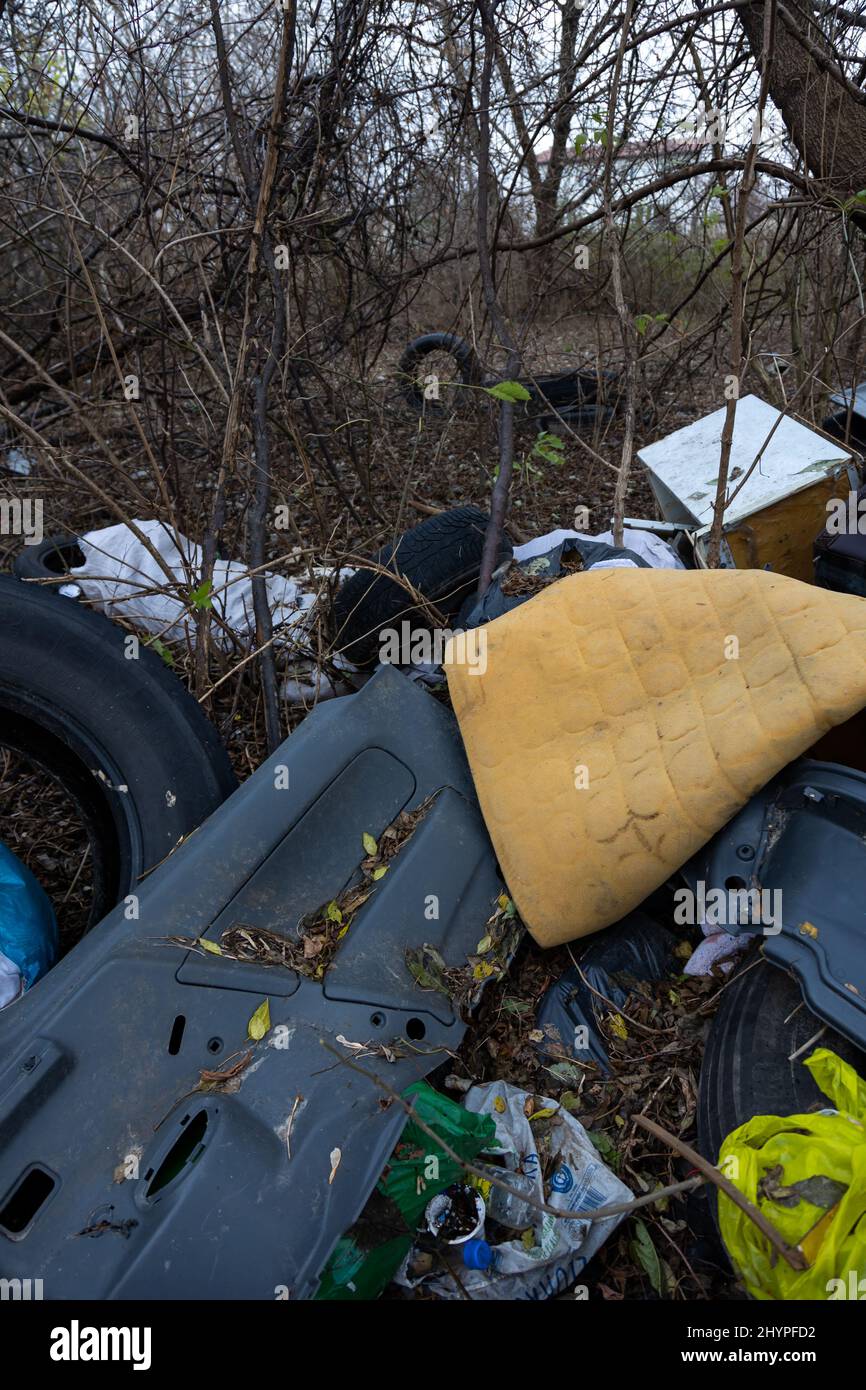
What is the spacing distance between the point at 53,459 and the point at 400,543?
1300 mm

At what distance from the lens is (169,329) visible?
4.07 metres

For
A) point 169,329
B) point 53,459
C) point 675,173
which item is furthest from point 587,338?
point 53,459

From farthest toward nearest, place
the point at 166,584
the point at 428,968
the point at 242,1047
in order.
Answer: the point at 166,584
the point at 428,968
the point at 242,1047

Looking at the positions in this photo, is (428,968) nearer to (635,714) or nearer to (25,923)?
(635,714)

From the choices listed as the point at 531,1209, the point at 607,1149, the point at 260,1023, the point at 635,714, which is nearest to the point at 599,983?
the point at 607,1149

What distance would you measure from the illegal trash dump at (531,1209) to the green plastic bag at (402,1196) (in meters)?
0.06

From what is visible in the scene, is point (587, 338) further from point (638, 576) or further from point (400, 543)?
point (638, 576)

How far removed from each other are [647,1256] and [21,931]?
166cm

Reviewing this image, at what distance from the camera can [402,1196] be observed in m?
1.62

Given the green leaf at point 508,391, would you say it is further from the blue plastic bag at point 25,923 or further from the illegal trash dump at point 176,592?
the blue plastic bag at point 25,923

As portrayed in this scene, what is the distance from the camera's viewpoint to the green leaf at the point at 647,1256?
164cm

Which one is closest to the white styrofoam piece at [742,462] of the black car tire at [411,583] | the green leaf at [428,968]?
the black car tire at [411,583]

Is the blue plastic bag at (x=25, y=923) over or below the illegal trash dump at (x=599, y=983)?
over
